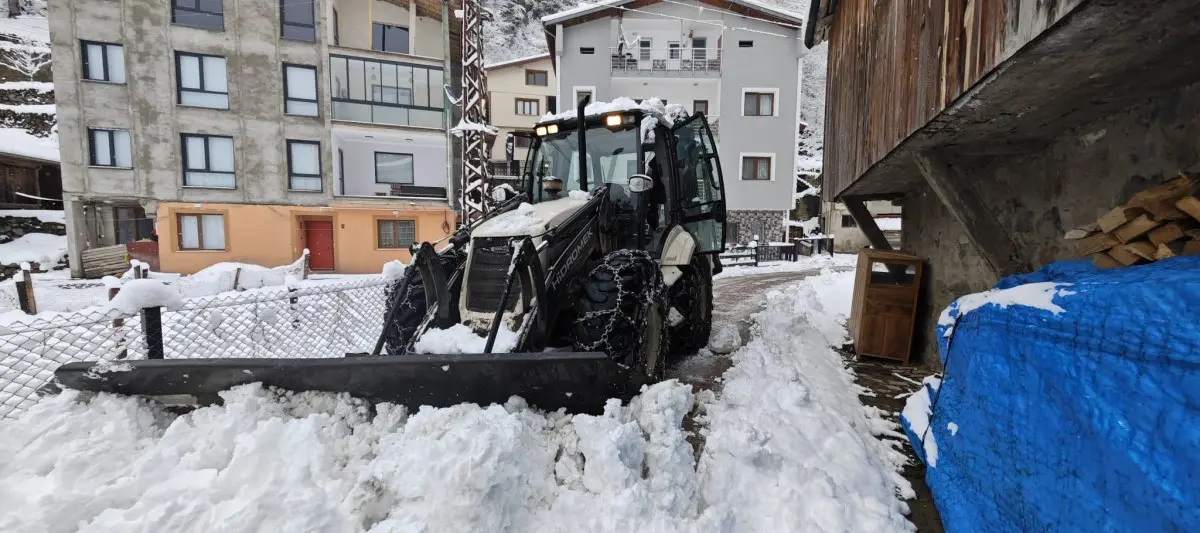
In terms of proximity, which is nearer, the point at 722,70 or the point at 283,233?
the point at 283,233

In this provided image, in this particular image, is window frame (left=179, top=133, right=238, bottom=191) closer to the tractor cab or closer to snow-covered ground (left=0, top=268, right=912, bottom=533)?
the tractor cab

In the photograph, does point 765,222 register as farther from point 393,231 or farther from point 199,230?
point 199,230

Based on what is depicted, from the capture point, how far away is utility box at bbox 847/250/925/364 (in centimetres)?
491

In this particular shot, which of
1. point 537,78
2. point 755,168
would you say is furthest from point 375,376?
point 537,78

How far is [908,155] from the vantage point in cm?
364

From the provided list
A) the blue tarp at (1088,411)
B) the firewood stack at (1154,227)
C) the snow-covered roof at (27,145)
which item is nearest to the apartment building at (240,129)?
the snow-covered roof at (27,145)

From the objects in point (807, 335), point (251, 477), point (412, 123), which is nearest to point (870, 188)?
point (807, 335)

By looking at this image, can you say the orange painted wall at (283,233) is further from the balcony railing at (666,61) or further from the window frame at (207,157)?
the balcony railing at (666,61)

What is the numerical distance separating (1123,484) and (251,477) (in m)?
2.87

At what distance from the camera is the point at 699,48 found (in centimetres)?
1945

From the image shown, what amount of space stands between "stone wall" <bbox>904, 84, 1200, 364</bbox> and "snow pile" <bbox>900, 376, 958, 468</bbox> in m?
1.35

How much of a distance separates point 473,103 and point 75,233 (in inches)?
506

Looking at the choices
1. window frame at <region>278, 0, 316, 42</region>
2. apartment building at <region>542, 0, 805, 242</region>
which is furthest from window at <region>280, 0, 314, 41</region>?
apartment building at <region>542, 0, 805, 242</region>

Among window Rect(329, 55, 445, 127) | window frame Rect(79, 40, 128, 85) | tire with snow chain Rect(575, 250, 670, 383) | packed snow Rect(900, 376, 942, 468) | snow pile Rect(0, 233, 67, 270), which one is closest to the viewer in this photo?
packed snow Rect(900, 376, 942, 468)
